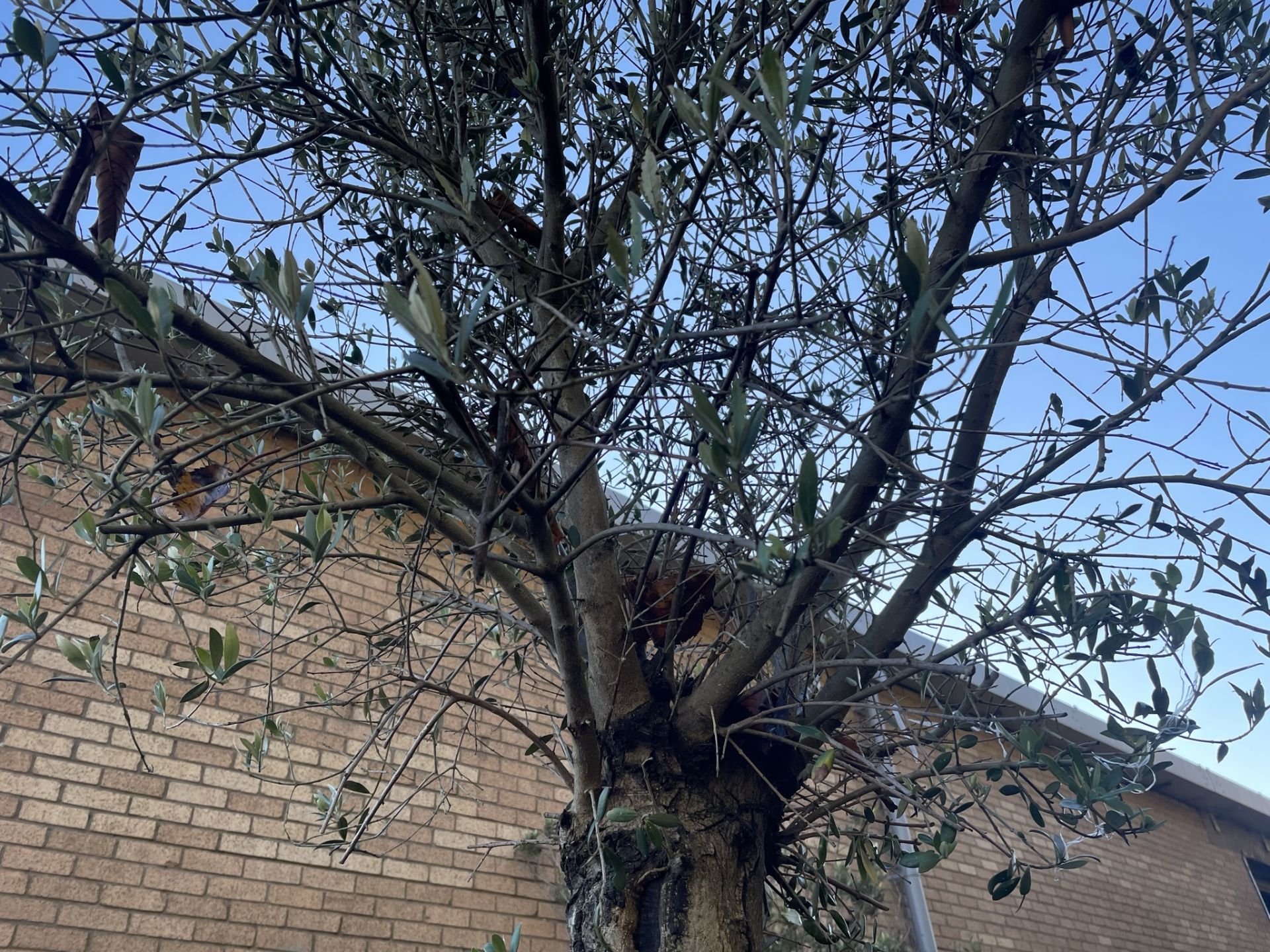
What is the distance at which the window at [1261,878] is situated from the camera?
985cm

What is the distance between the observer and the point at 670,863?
2.11 meters

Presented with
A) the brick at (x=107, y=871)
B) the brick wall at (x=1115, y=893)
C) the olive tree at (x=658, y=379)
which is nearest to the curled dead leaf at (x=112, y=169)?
the olive tree at (x=658, y=379)

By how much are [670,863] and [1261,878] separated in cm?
1112

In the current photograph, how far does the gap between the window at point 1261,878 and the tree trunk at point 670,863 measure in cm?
1024

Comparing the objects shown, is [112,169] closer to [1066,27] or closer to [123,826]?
[123,826]

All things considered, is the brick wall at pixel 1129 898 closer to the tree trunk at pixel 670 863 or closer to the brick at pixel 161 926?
the tree trunk at pixel 670 863

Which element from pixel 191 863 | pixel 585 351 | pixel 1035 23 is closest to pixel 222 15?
pixel 585 351

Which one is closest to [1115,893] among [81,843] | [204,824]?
[204,824]

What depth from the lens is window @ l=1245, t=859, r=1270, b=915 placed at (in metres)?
9.85

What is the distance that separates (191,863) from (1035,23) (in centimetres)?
361

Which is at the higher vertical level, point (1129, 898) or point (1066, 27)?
point (1066, 27)

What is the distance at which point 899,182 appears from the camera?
8.56 ft

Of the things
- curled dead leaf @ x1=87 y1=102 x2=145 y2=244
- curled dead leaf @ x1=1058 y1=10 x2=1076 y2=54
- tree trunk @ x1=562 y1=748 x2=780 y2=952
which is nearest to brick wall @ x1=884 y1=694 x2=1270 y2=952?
tree trunk @ x1=562 y1=748 x2=780 y2=952

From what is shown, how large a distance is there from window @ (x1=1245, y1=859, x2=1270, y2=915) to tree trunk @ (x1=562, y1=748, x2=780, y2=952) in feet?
33.6
